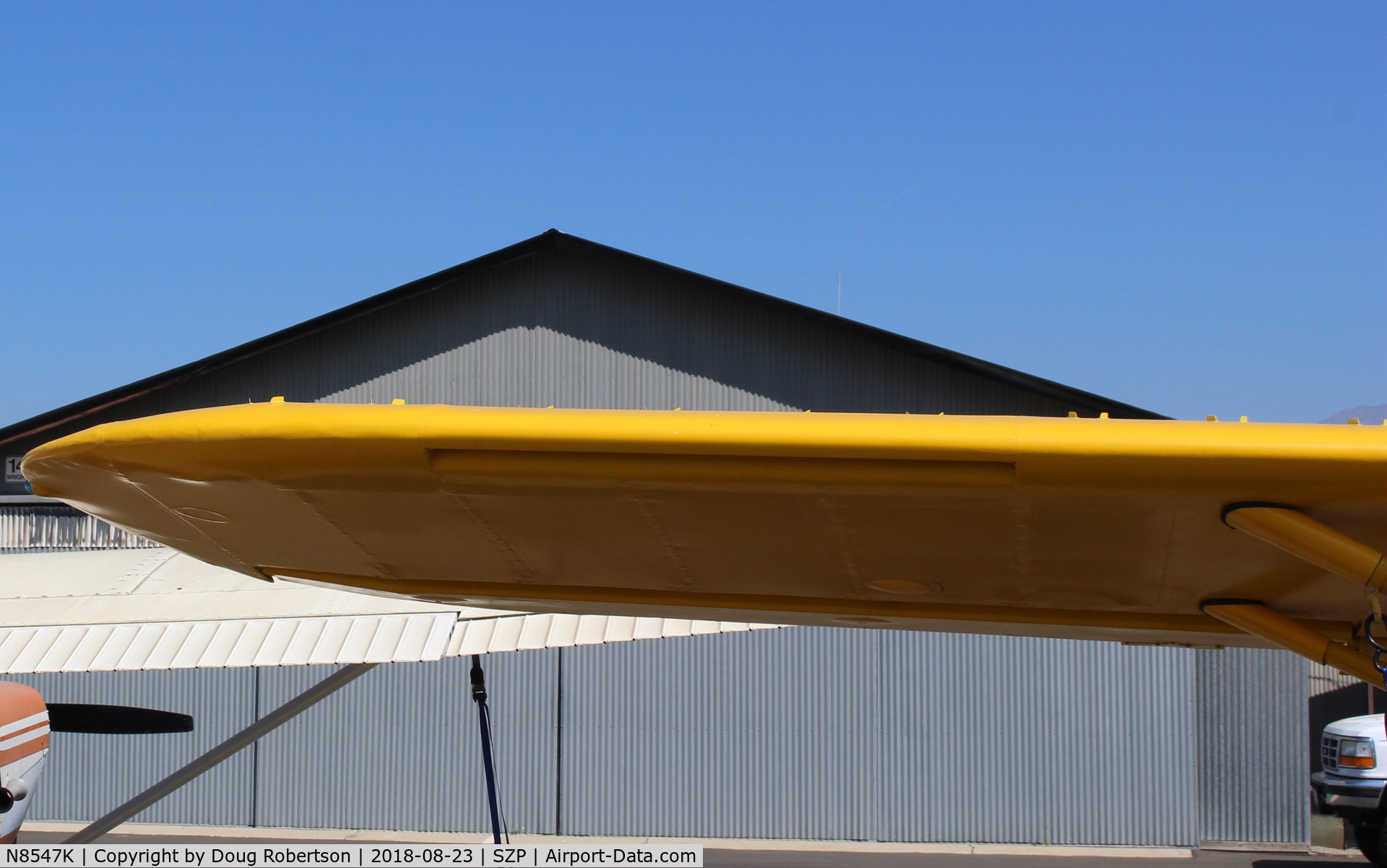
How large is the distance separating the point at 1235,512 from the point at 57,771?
1877 cm

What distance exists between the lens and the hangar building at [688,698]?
14.2m

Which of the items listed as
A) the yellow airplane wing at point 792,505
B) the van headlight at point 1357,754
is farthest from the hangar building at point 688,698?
the yellow airplane wing at point 792,505

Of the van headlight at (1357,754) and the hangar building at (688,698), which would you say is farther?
the hangar building at (688,698)

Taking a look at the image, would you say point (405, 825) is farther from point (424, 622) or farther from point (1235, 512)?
point (1235, 512)

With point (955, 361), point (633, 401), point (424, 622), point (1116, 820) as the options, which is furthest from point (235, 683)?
point (1116, 820)

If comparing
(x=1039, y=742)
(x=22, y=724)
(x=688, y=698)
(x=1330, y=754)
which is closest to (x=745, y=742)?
(x=688, y=698)

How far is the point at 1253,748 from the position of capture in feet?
46.3

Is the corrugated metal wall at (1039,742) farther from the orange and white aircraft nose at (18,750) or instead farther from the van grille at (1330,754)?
the orange and white aircraft nose at (18,750)

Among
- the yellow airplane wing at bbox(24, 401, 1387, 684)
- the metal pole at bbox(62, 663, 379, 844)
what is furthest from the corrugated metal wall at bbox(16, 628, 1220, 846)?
the yellow airplane wing at bbox(24, 401, 1387, 684)

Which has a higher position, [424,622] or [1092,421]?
[1092,421]

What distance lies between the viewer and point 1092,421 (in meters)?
1.96

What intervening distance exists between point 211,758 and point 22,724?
1.30m

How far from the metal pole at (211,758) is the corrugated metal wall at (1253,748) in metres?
12.1

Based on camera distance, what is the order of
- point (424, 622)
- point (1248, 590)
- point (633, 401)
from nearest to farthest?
point (1248, 590)
point (424, 622)
point (633, 401)
